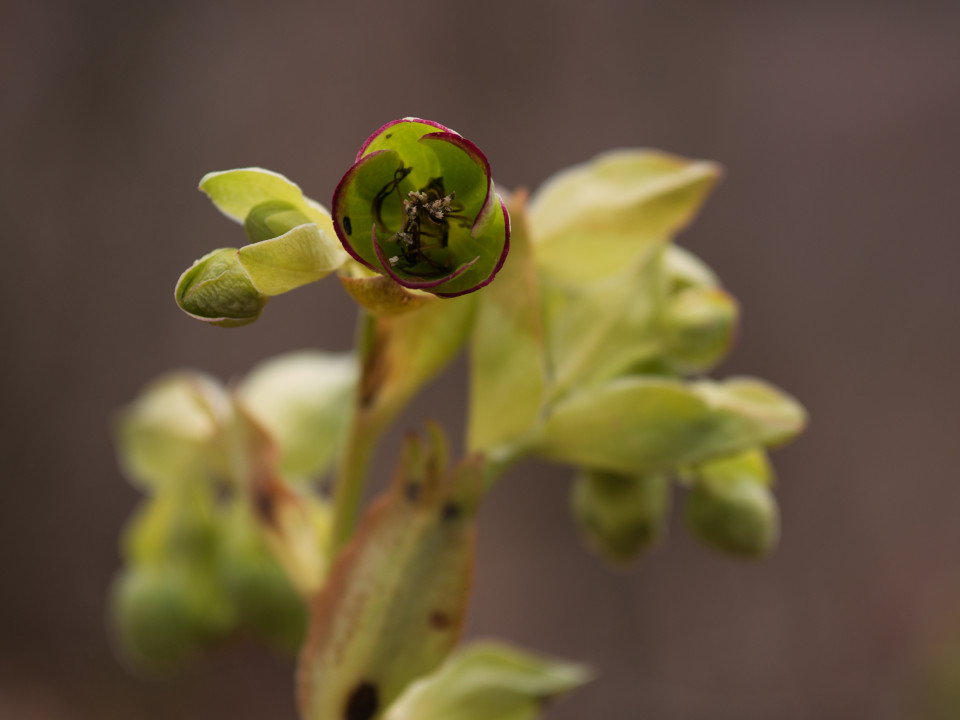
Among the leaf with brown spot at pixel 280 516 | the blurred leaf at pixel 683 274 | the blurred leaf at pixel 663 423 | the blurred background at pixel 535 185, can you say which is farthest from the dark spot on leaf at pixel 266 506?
the blurred background at pixel 535 185

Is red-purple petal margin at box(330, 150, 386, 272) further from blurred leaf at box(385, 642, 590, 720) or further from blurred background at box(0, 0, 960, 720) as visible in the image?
blurred background at box(0, 0, 960, 720)

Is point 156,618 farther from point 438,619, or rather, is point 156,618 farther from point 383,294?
point 383,294

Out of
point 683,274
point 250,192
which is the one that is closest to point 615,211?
point 683,274

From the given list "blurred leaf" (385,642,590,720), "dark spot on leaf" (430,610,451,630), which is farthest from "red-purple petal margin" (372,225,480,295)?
"blurred leaf" (385,642,590,720)

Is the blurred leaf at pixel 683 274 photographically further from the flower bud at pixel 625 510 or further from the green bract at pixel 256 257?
the green bract at pixel 256 257

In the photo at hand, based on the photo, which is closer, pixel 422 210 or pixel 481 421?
pixel 422 210
